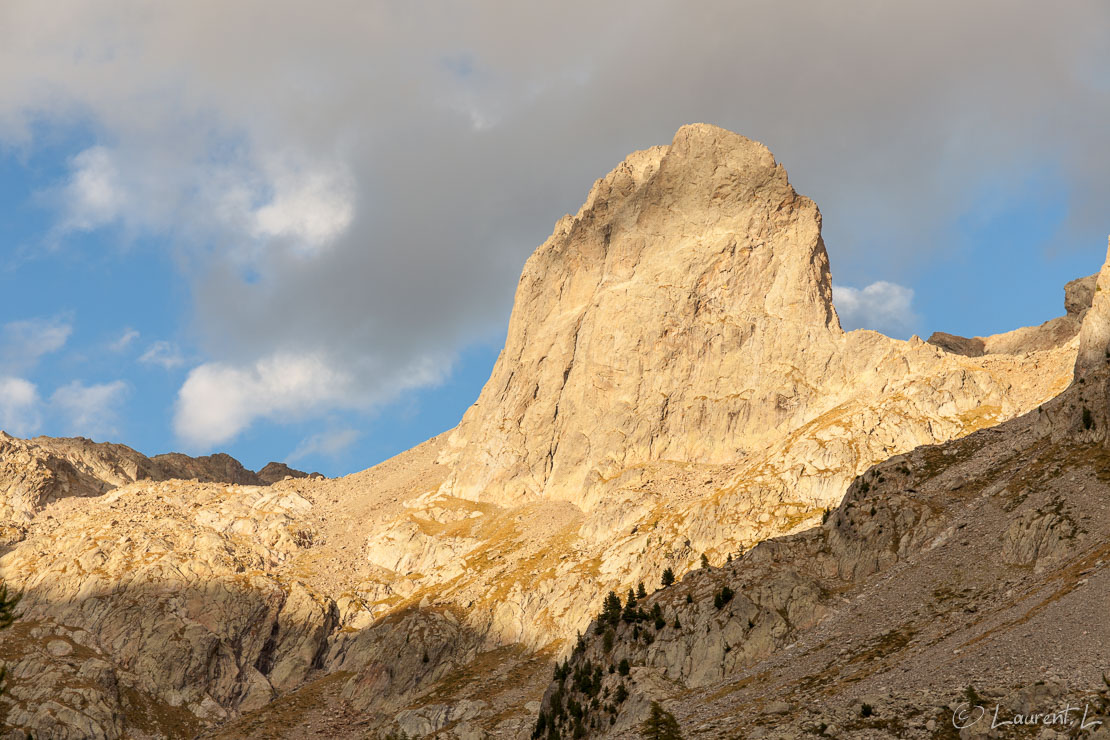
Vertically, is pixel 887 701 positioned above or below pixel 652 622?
below

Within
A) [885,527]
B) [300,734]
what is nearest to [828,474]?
[885,527]

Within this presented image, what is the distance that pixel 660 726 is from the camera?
9412 cm

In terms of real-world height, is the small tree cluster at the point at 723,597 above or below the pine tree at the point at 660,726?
above

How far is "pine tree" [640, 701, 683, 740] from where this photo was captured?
87519 mm

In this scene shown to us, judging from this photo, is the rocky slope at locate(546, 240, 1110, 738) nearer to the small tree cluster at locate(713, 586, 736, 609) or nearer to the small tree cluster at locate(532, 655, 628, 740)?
the small tree cluster at locate(713, 586, 736, 609)

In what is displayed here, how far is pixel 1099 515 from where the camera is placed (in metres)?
96.5

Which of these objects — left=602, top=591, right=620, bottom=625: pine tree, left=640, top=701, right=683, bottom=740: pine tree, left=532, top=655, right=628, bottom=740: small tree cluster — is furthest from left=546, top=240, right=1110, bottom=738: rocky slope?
left=640, top=701, right=683, bottom=740: pine tree

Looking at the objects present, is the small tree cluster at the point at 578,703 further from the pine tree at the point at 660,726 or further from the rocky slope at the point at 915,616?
the pine tree at the point at 660,726

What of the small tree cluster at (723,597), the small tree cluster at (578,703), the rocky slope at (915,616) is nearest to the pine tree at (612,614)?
the rocky slope at (915,616)

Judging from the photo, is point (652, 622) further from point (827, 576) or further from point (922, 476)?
point (922, 476)

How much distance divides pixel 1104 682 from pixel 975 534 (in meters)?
54.4

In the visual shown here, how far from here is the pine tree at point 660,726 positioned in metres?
87.5

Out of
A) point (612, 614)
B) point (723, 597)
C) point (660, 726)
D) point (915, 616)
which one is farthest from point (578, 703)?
point (915, 616)

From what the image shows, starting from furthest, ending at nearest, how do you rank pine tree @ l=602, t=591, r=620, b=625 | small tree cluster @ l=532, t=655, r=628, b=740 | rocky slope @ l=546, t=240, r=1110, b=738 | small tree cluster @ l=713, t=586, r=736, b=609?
pine tree @ l=602, t=591, r=620, b=625 → small tree cluster @ l=713, t=586, r=736, b=609 → small tree cluster @ l=532, t=655, r=628, b=740 → rocky slope @ l=546, t=240, r=1110, b=738
